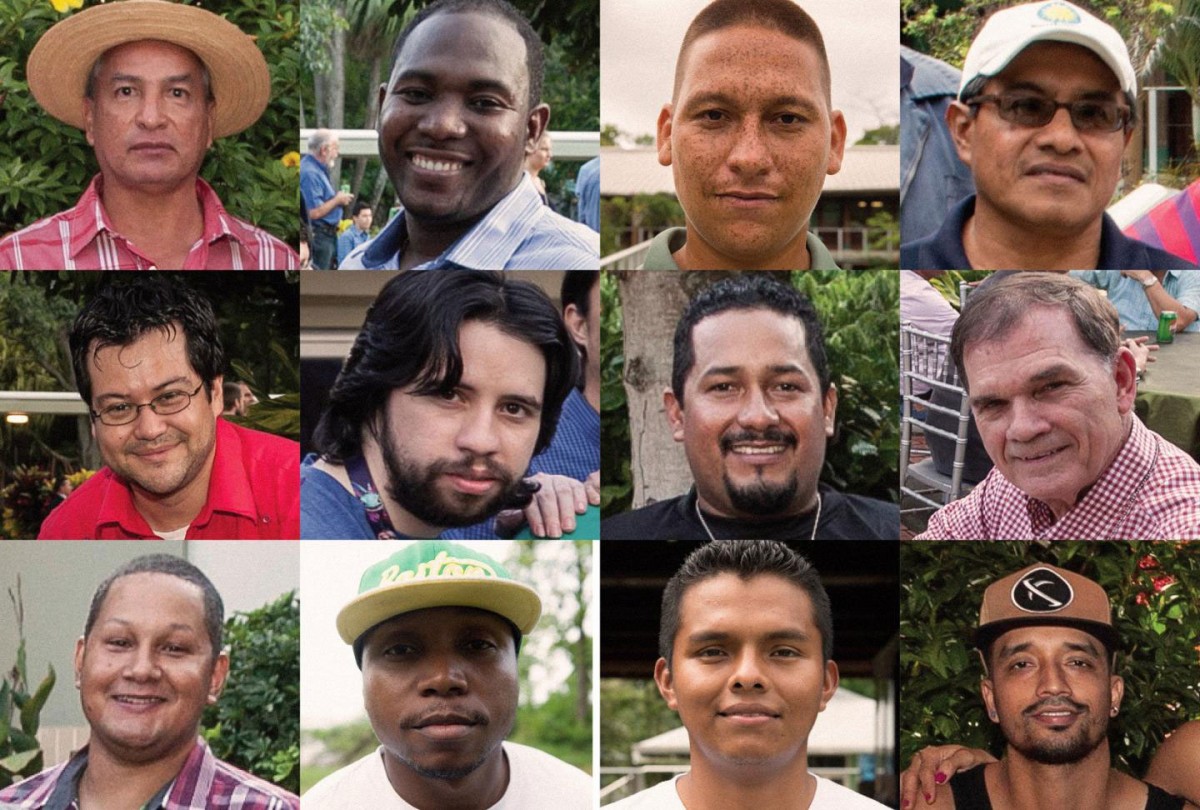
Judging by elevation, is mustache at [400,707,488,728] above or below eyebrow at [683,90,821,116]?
below

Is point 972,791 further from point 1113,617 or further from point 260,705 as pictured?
point 260,705

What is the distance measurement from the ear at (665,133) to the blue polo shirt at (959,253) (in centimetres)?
72

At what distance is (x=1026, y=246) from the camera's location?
16.5 ft

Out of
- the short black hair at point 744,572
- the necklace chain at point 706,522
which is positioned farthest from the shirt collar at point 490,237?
Answer: the short black hair at point 744,572

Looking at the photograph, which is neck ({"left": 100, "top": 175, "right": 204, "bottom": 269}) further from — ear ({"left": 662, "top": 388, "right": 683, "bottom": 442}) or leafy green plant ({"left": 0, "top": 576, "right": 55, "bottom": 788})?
ear ({"left": 662, "top": 388, "right": 683, "bottom": 442})

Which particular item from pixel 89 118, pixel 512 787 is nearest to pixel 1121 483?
pixel 512 787

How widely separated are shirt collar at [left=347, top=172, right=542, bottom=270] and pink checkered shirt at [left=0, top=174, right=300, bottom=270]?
270mm

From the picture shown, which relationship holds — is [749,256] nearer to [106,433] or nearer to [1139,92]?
[1139,92]

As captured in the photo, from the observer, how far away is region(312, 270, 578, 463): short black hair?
16.6 feet

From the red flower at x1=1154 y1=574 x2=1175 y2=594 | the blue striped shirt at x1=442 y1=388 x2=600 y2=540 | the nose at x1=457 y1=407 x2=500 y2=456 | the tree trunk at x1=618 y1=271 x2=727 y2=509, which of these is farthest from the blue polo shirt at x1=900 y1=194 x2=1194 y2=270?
the nose at x1=457 y1=407 x2=500 y2=456

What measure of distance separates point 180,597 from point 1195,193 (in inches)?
122

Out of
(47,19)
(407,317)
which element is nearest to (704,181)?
(407,317)

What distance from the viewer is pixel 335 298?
16.8 feet

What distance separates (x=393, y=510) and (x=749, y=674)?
3.62ft
